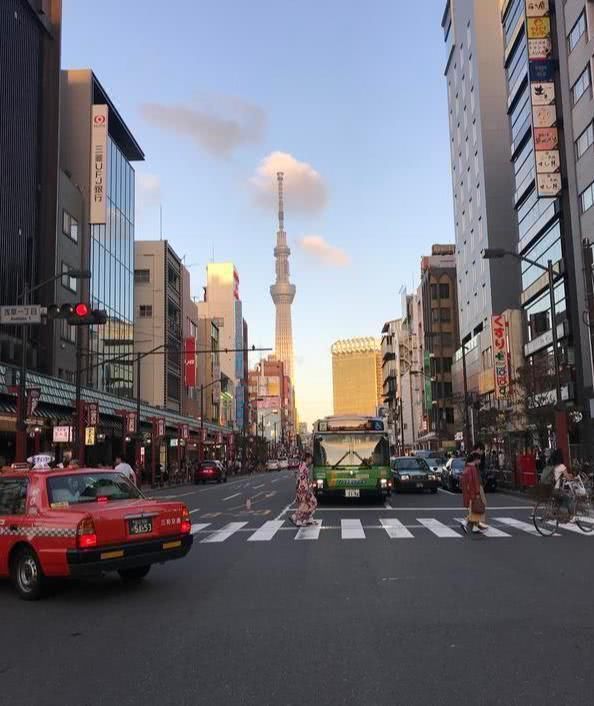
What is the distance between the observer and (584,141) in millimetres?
41656

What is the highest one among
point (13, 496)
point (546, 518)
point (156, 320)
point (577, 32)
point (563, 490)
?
point (577, 32)

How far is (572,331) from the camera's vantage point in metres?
46.5

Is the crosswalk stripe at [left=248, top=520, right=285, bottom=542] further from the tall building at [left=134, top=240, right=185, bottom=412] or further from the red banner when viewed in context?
the red banner

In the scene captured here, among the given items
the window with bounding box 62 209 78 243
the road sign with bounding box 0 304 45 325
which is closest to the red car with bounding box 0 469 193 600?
the road sign with bounding box 0 304 45 325

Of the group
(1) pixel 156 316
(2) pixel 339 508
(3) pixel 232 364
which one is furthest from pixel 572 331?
(3) pixel 232 364

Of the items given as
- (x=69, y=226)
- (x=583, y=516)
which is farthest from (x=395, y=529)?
(x=69, y=226)

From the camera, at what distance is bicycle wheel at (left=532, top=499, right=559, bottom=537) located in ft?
51.0

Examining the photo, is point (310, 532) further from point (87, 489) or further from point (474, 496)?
point (87, 489)

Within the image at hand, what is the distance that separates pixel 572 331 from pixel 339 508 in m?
29.1

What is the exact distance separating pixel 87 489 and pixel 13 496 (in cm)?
103

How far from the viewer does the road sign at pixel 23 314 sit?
21016 mm

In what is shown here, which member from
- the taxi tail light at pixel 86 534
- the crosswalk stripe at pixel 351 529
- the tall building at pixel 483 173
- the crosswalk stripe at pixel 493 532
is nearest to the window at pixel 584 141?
the tall building at pixel 483 173

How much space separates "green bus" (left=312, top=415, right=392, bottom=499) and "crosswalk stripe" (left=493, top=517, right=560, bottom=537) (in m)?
5.69

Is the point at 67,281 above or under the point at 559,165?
under
